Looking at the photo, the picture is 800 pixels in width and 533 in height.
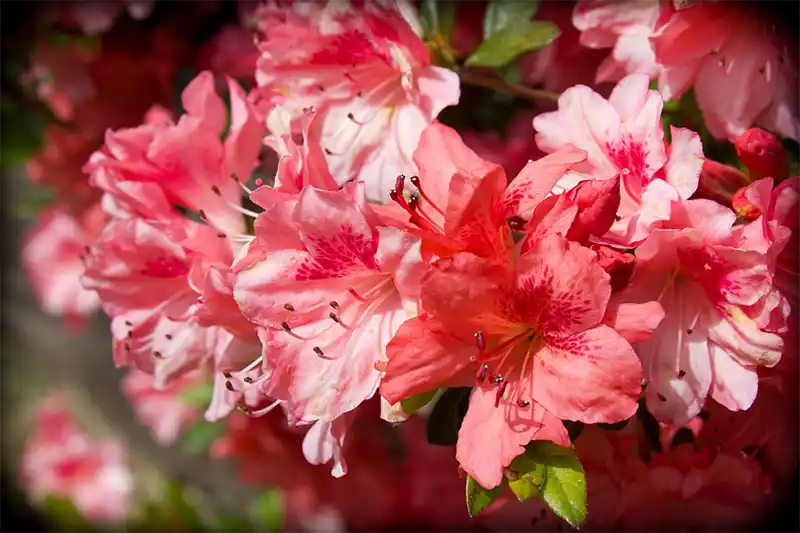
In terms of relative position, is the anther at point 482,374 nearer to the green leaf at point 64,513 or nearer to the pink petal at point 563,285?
the pink petal at point 563,285

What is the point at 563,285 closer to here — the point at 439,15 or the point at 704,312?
the point at 704,312

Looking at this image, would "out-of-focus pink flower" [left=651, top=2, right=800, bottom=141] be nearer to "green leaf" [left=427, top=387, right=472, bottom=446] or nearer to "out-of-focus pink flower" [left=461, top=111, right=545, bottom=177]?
"out-of-focus pink flower" [left=461, top=111, right=545, bottom=177]

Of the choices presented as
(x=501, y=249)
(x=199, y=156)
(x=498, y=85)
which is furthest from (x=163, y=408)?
(x=501, y=249)

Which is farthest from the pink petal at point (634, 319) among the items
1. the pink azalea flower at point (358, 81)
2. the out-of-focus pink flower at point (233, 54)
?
the out-of-focus pink flower at point (233, 54)

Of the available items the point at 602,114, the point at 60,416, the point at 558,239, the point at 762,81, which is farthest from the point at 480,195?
the point at 60,416

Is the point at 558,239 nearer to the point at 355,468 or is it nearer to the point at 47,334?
the point at 355,468

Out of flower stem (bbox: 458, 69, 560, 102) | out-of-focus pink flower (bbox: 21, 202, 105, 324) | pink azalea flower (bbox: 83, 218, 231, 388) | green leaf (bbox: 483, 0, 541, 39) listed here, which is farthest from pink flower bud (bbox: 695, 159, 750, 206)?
out-of-focus pink flower (bbox: 21, 202, 105, 324)
